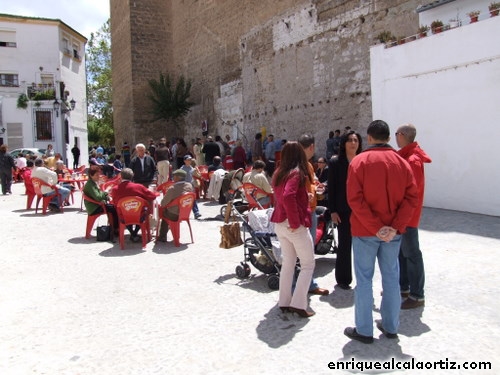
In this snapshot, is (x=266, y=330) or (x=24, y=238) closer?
(x=266, y=330)

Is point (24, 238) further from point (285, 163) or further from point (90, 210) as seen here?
point (285, 163)

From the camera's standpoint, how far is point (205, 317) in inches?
161

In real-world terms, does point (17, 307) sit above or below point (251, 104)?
below

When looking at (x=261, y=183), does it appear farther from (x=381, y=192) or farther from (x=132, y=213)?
(x=381, y=192)

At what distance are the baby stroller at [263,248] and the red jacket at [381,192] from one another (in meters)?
1.52

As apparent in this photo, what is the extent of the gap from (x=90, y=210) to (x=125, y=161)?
10.7 m

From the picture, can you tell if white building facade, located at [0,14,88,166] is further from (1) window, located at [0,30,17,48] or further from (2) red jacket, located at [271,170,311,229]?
(2) red jacket, located at [271,170,311,229]

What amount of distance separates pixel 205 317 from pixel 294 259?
894 millimetres

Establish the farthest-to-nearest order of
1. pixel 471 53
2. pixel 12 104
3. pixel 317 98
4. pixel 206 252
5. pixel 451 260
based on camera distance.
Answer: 1. pixel 12 104
2. pixel 317 98
3. pixel 471 53
4. pixel 206 252
5. pixel 451 260

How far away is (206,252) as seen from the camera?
657cm

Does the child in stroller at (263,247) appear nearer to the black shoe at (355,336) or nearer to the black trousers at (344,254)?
the black trousers at (344,254)

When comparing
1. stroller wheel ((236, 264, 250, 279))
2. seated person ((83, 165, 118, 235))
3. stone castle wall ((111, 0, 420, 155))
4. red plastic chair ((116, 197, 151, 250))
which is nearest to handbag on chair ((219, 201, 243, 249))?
stroller wheel ((236, 264, 250, 279))

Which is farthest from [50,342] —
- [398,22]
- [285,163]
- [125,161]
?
[125,161]

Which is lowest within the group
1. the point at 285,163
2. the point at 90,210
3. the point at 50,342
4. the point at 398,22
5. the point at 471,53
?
the point at 50,342
